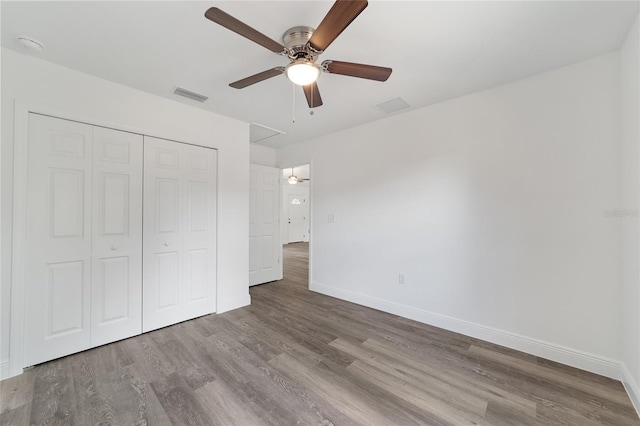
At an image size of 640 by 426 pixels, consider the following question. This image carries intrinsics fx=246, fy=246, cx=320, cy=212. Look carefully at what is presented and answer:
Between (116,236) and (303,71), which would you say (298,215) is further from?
(303,71)

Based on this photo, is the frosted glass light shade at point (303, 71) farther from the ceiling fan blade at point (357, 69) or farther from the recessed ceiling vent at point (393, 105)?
the recessed ceiling vent at point (393, 105)

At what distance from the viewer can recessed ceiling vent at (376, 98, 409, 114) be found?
2877 millimetres

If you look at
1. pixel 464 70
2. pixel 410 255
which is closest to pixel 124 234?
pixel 410 255

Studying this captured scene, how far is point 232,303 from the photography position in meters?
3.39

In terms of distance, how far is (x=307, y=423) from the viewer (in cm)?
154

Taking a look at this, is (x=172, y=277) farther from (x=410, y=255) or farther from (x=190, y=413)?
(x=410, y=255)

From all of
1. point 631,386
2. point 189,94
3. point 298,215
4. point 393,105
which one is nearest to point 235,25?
point 189,94

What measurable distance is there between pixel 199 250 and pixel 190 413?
185cm

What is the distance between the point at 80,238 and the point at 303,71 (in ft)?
8.32

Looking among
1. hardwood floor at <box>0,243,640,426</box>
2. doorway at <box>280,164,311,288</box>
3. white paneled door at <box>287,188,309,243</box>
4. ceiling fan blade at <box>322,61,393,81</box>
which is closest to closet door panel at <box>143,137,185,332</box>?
hardwood floor at <box>0,243,640,426</box>

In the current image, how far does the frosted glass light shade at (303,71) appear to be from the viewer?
171 cm

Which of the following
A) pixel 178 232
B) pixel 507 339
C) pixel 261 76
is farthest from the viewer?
pixel 178 232

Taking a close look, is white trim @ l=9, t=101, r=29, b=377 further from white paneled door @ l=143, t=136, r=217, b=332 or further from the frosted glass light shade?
the frosted glass light shade

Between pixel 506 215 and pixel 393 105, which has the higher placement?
pixel 393 105
